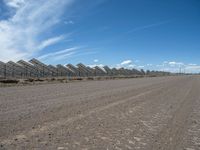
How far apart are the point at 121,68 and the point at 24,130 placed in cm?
13962

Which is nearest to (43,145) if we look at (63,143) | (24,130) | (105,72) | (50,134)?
(63,143)

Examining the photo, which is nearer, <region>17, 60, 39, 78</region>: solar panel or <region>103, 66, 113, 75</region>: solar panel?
<region>17, 60, 39, 78</region>: solar panel

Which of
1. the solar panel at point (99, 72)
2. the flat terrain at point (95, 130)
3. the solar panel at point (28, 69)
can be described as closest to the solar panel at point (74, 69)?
the solar panel at point (99, 72)

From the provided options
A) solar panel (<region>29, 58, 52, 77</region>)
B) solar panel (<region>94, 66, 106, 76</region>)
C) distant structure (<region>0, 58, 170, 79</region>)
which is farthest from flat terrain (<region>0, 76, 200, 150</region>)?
solar panel (<region>94, 66, 106, 76</region>)

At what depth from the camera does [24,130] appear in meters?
6.94

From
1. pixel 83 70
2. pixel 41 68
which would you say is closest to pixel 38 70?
pixel 41 68

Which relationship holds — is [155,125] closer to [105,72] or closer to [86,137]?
[86,137]

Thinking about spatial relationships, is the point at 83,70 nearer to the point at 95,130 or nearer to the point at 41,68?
the point at 41,68

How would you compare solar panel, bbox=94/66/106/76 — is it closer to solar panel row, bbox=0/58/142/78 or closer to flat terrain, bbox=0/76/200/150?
solar panel row, bbox=0/58/142/78

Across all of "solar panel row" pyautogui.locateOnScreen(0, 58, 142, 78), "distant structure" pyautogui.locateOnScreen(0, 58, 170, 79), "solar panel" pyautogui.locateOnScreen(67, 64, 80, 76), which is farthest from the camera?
"solar panel" pyautogui.locateOnScreen(67, 64, 80, 76)

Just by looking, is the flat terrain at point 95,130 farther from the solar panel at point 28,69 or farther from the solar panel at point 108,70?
the solar panel at point 108,70

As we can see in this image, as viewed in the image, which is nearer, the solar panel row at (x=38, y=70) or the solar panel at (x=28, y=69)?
the solar panel row at (x=38, y=70)

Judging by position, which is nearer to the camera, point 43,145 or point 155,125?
point 43,145

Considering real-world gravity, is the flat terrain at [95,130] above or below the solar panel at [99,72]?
below
